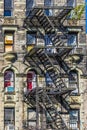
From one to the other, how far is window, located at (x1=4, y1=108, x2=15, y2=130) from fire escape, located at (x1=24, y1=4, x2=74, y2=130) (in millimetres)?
1250

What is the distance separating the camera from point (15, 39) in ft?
105

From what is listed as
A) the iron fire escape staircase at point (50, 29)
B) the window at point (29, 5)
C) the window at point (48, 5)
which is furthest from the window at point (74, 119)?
the window at point (29, 5)

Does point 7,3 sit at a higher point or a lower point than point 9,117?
higher

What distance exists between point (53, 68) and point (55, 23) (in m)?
3.08

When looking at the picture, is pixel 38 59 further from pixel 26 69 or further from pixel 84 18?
pixel 84 18

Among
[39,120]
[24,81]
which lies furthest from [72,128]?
[24,81]

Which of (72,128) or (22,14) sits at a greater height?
(22,14)

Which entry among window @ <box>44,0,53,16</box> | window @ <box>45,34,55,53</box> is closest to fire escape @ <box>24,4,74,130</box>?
window @ <box>45,34,55,53</box>

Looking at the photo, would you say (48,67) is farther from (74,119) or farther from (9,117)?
(9,117)

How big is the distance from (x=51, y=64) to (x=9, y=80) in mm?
3005

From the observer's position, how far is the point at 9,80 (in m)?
31.7

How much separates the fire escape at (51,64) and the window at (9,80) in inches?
52.1

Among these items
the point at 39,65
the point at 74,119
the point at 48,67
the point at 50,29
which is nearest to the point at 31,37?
the point at 50,29

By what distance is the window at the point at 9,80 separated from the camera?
31.6 metres
